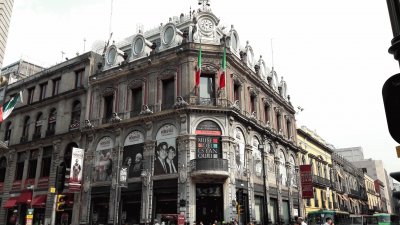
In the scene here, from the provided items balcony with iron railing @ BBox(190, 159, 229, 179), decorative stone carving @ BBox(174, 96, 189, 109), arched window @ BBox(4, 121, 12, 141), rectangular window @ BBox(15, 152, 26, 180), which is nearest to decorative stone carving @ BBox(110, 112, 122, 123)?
decorative stone carving @ BBox(174, 96, 189, 109)

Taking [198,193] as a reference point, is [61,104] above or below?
above

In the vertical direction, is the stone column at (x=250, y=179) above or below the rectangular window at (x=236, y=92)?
below

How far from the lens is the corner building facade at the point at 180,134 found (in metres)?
28.6

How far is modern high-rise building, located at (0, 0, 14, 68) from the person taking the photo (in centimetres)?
1609

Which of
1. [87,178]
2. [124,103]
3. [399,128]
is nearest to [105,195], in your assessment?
[87,178]

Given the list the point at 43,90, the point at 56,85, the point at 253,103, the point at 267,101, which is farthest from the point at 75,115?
the point at 267,101

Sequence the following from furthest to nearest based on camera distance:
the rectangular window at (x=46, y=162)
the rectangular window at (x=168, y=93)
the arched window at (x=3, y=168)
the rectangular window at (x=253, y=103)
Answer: the arched window at (x=3, y=168), the rectangular window at (x=46, y=162), the rectangular window at (x=253, y=103), the rectangular window at (x=168, y=93)

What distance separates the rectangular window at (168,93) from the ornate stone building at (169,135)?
0.09m

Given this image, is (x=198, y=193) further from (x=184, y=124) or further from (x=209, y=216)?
(x=184, y=124)

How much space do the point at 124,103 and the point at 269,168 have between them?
1552 cm

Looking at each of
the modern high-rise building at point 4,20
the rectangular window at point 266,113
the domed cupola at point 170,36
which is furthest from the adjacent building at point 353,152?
the modern high-rise building at point 4,20

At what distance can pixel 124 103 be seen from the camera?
1344 inches

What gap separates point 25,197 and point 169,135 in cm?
1879

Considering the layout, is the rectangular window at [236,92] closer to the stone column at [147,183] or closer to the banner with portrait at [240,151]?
the banner with portrait at [240,151]
